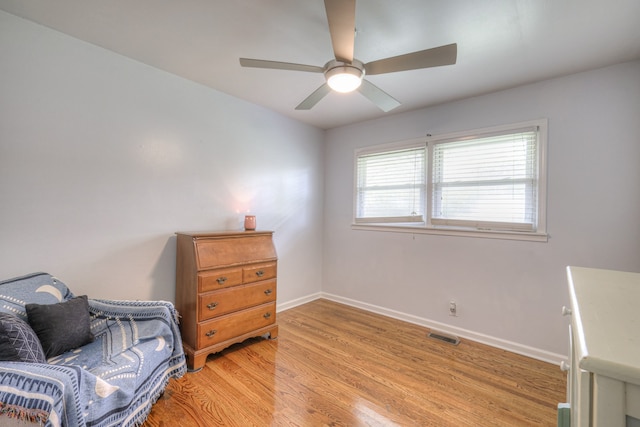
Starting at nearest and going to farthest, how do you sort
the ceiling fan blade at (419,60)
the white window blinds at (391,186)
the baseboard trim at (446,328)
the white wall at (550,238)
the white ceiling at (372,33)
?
the ceiling fan blade at (419,60) < the white ceiling at (372,33) < the white wall at (550,238) < the baseboard trim at (446,328) < the white window blinds at (391,186)

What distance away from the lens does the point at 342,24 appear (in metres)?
1.32

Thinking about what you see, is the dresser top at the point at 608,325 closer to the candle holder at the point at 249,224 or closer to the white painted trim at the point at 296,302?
the candle holder at the point at 249,224

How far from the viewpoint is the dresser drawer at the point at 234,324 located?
232 centimetres

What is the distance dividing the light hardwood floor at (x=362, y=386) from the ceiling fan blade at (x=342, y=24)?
217 centimetres

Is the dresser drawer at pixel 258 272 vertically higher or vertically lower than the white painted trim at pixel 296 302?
higher

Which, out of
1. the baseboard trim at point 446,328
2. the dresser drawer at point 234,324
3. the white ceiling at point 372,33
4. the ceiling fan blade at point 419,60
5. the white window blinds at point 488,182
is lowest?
the baseboard trim at point 446,328

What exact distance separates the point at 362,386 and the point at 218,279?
4.63ft

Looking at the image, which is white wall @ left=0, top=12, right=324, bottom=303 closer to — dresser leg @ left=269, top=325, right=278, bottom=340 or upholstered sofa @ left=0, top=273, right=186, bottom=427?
upholstered sofa @ left=0, top=273, right=186, bottom=427

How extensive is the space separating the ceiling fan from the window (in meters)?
1.47

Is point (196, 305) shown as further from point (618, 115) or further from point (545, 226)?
point (618, 115)

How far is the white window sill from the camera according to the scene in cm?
258

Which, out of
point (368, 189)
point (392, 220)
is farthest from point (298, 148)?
point (392, 220)

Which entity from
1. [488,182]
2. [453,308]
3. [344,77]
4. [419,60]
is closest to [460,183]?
[488,182]

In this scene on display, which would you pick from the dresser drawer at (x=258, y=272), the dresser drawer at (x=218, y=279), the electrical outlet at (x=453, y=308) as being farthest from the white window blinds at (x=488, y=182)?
the dresser drawer at (x=218, y=279)
